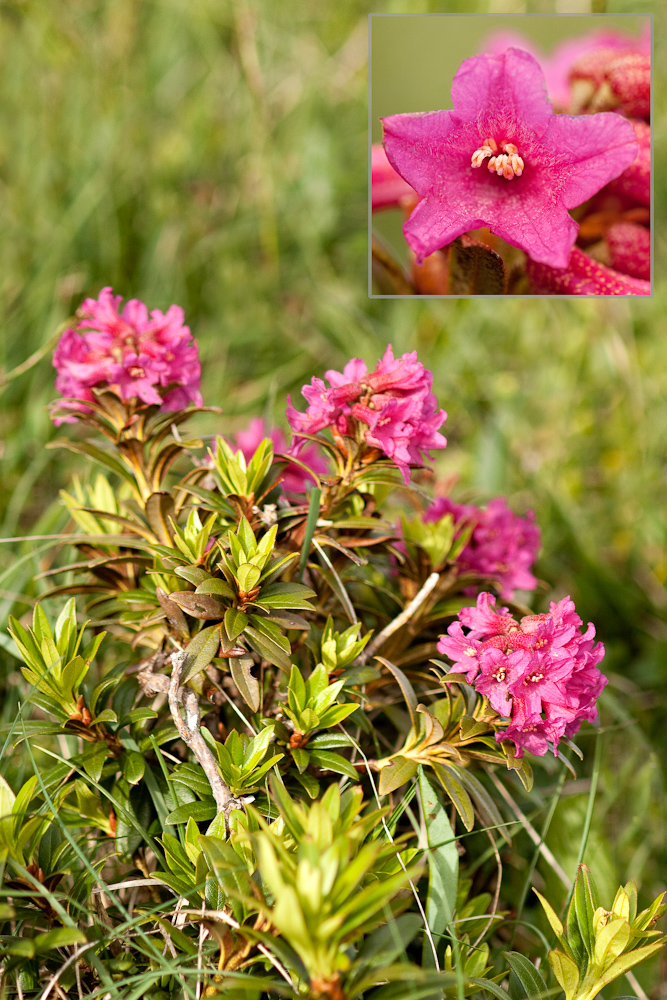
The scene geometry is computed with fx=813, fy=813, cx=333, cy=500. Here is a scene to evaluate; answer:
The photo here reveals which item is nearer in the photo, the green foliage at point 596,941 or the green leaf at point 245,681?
the green foliage at point 596,941

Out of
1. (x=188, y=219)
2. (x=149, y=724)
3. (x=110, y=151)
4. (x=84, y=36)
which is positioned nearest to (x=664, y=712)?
(x=149, y=724)

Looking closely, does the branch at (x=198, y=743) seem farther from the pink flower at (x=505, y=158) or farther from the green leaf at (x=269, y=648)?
the pink flower at (x=505, y=158)

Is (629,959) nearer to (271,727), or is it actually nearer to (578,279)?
(271,727)

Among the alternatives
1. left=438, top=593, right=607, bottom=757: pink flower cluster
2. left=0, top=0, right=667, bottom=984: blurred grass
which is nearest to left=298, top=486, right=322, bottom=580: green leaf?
left=438, top=593, right=607, bottom=757: pink flower cluster

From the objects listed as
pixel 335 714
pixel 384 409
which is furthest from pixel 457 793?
pixel 384 409

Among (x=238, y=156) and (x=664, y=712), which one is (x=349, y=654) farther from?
(x=238, y=156)

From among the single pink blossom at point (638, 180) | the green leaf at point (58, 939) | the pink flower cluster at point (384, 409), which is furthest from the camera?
the single pink blossom at point (638, 180)

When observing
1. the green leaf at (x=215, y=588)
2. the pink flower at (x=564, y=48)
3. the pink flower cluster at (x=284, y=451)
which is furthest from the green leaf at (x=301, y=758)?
the pink flower at (x=564, y=48)
